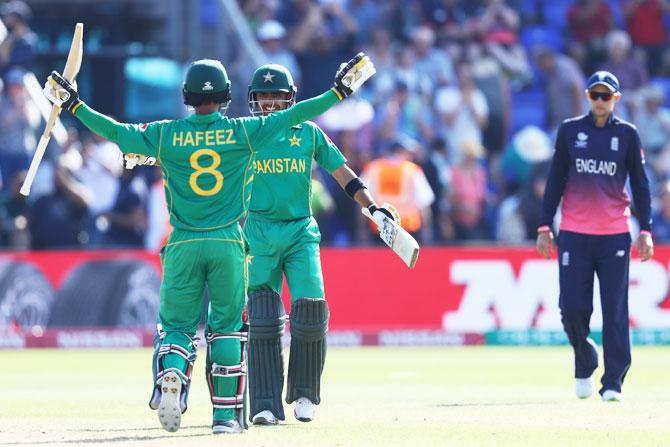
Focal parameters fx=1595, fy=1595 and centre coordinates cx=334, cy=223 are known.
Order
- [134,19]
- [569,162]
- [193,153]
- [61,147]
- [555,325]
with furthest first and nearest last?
[134,19], [61,147], [555,325], [569,162], [193,153]

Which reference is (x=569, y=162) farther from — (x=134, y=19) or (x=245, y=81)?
(x=134, y=19)

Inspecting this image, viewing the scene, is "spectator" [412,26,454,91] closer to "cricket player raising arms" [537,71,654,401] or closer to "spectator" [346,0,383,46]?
"spectator" [346,0,383,46]

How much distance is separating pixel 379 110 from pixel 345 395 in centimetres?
981

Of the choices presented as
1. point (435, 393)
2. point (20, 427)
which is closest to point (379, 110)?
point (435, 393)

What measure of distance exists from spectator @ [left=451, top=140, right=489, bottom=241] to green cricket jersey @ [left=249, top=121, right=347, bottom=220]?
10702 millimetres

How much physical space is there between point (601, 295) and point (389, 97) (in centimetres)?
1027

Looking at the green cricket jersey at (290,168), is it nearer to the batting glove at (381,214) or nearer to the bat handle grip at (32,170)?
the batting glove at (381,214)

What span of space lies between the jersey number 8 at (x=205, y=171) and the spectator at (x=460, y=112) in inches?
499

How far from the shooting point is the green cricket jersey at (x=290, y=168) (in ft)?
30.7

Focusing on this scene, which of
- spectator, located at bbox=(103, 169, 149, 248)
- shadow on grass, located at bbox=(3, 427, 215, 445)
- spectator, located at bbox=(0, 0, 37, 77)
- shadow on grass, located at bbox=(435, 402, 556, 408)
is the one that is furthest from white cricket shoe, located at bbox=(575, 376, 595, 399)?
spectator, located at bbox=(0, 0, 37, 77)

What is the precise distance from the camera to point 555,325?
59.5 ft

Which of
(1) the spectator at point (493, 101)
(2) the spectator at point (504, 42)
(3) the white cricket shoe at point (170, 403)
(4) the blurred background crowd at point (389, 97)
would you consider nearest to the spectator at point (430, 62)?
(4) the blurred background crowd at point (389, 97)

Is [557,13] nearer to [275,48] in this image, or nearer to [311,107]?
[275,48]

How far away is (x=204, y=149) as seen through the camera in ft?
27.2
